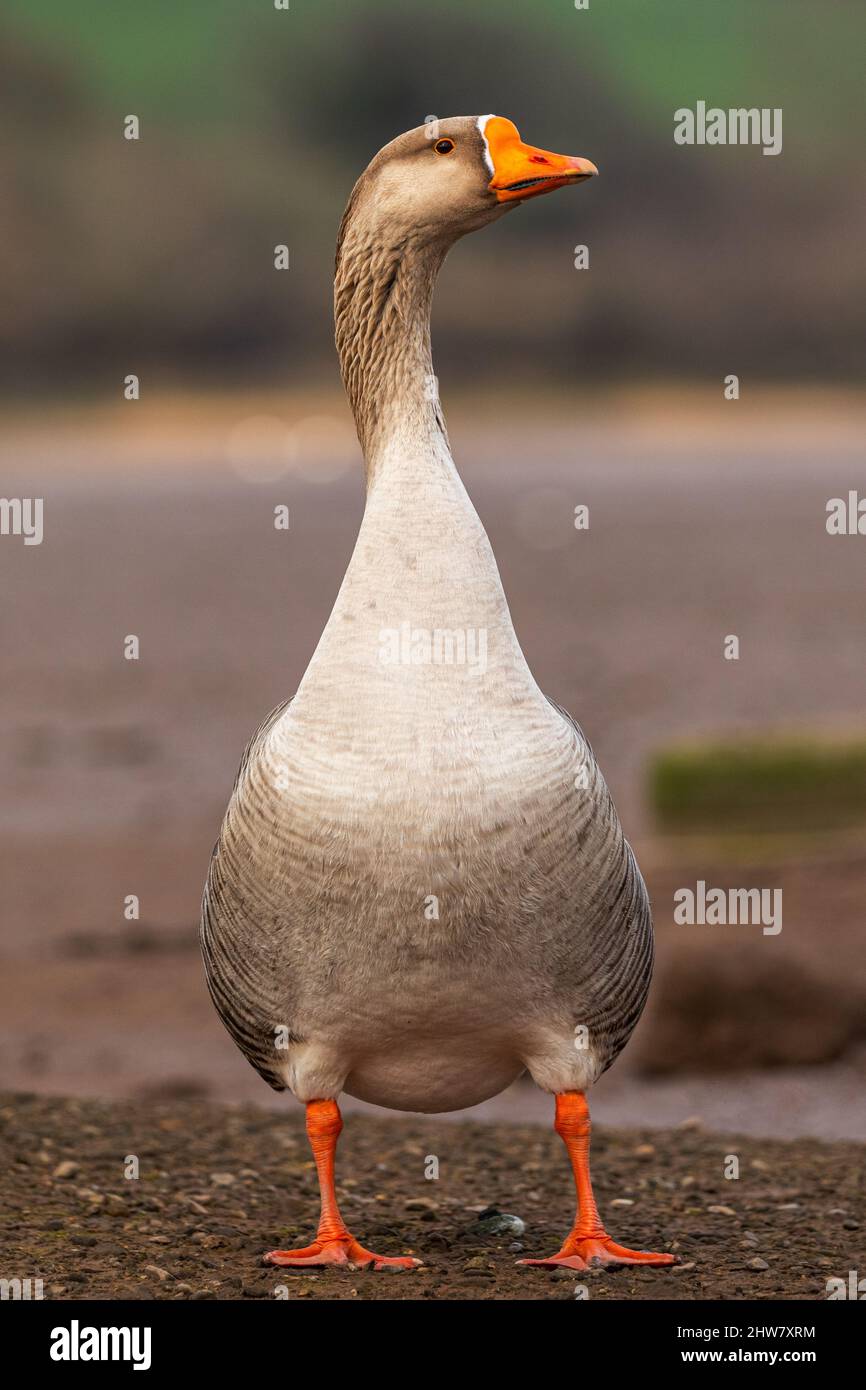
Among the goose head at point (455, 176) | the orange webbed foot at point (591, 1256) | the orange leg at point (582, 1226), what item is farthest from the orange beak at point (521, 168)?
the orange webbed foot at point (591, 1256)

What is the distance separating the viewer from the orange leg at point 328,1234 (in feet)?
24.8

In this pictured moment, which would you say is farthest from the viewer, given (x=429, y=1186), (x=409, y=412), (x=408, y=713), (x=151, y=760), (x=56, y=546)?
(x=56, y=546)

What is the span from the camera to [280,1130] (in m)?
11.5

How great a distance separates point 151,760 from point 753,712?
11530mm

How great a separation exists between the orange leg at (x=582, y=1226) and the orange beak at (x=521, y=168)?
3802 mm

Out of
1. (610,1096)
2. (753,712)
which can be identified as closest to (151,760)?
(753,712)

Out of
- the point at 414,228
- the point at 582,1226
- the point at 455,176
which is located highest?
the point at 455,176

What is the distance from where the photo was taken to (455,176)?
752cm

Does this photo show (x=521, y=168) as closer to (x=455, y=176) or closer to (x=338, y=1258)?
(x=455, y=176)

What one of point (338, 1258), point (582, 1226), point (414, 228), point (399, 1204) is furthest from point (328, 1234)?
point (414, 228)

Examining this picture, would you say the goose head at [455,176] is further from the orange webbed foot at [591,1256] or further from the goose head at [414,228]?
the orange webbed foot at [591,1256]

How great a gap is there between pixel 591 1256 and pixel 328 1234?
1.12m

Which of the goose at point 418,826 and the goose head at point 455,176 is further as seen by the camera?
the goose head at point 455,176

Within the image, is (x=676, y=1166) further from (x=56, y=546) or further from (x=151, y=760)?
(x=56, y=546)
